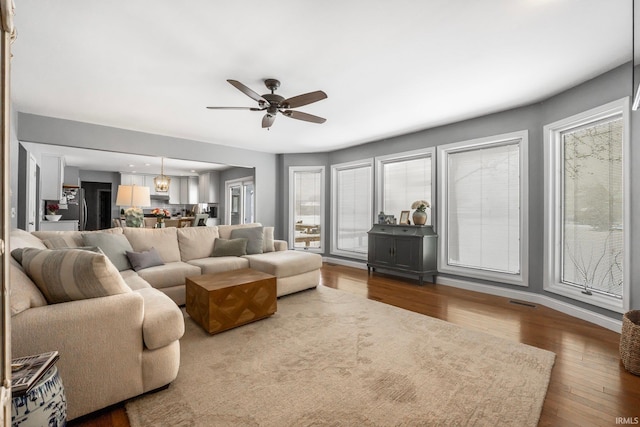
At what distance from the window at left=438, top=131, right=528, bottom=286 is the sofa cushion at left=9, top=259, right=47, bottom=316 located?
4688 millimetres

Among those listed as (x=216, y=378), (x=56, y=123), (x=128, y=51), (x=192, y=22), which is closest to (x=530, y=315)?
(x=216, y=378)

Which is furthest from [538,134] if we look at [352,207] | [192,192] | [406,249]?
[192,192]

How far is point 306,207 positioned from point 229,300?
4187 mm

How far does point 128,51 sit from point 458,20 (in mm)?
2670

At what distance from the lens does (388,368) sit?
218 centimetres

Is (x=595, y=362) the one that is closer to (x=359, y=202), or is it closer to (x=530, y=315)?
(x=530, y=315)

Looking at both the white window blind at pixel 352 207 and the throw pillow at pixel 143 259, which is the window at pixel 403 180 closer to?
the white window blind at pixel 352 207

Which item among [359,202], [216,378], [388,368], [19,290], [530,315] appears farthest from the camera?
[359,202]

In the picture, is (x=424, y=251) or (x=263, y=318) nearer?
(x=263, y=318)

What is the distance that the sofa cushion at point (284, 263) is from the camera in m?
3.85

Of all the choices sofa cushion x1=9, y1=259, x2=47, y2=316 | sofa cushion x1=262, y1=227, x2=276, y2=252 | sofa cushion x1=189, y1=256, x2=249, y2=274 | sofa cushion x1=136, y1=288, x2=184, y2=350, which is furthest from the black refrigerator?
sofa cushion x1=136, y1=288, x2=184, y2=350

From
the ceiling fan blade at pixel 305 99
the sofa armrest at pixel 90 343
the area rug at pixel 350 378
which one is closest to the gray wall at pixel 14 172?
the area rug at pixel 350 378

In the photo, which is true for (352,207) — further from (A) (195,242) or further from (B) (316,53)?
(B) (316,53)

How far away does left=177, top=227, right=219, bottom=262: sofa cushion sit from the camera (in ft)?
13.7
